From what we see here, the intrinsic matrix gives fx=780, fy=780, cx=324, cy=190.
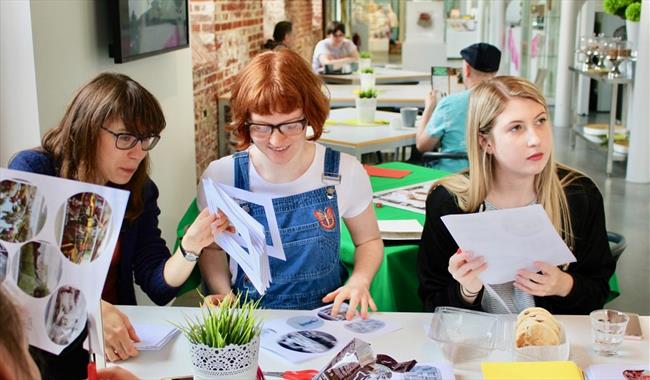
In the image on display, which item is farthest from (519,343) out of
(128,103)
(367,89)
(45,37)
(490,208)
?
(367,89)

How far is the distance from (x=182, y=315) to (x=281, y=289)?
1.18 feet

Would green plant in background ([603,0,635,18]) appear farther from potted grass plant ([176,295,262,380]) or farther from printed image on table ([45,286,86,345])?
printed image on table ([45,286,86,345])

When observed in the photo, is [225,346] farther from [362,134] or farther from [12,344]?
[362,134]

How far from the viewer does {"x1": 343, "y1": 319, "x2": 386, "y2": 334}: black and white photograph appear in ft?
6.39

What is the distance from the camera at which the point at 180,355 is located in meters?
1.80

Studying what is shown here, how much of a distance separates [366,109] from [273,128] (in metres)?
3.12

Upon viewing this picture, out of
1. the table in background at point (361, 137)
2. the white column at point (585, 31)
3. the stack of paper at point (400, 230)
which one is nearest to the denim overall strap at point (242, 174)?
the stack of paper at point (400, 230)

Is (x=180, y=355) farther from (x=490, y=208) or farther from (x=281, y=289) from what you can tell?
(x=490, y=208)

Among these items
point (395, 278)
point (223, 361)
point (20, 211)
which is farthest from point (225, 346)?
point (395, 278)

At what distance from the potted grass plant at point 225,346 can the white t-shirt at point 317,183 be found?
0.82 metres

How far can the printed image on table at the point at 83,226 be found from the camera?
1234 millimetres

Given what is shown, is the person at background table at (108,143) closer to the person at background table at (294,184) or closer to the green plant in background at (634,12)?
the person at background table at (294,184)

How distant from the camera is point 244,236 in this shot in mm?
1910

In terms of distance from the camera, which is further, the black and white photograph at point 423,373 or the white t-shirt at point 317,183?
the white t-shirt at point 317,183
